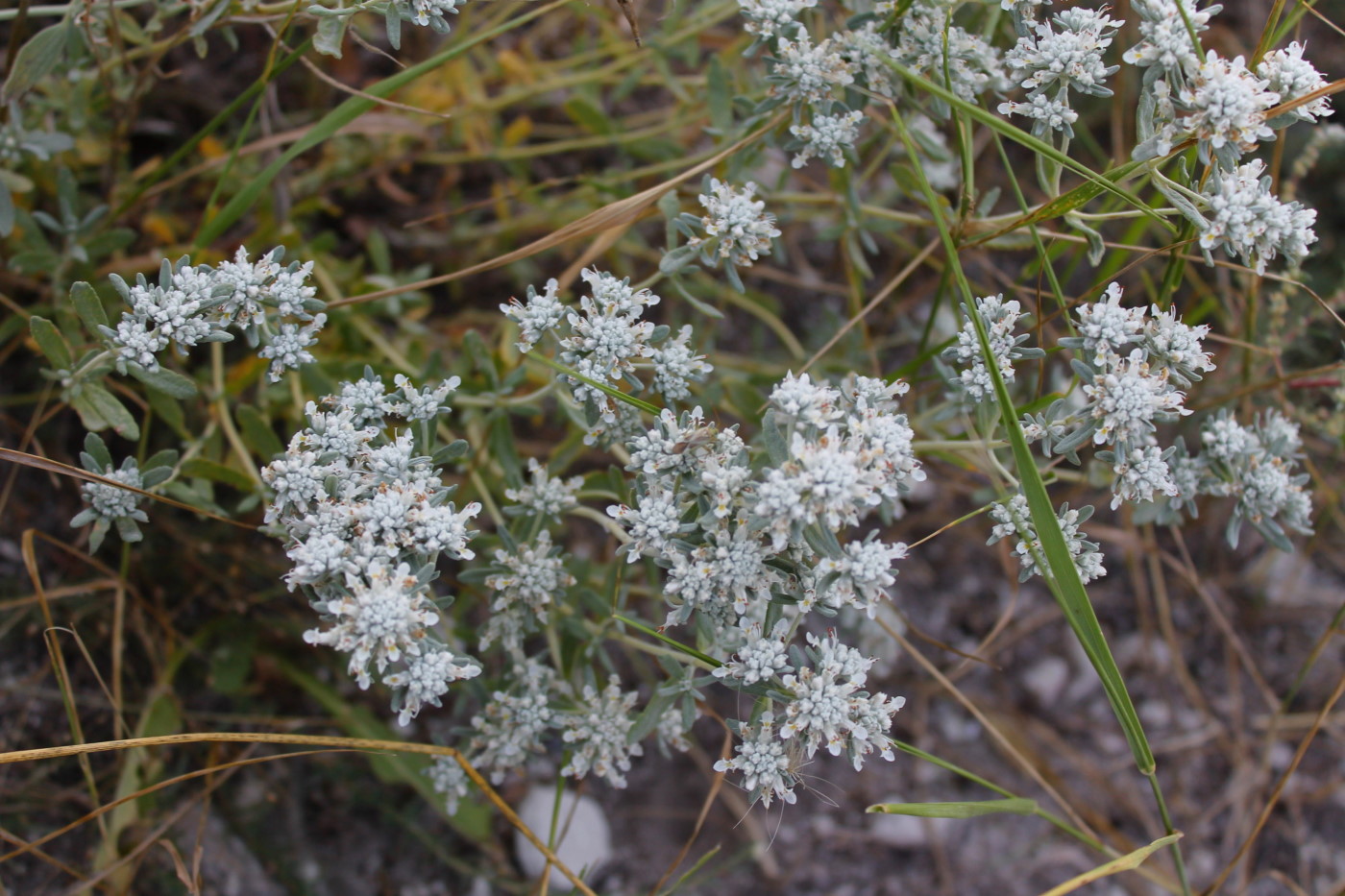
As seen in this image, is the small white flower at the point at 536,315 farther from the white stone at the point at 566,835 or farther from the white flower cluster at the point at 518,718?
the white stone at the point at 566,835

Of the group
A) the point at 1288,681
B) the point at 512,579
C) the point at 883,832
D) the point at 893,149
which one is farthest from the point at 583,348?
the point at 1288,681

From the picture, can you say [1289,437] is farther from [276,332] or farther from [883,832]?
[276,332]

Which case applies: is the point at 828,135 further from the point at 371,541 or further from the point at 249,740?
the point at 249,740

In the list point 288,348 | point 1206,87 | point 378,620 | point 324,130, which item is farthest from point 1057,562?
point 324,130

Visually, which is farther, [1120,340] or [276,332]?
[276,332]

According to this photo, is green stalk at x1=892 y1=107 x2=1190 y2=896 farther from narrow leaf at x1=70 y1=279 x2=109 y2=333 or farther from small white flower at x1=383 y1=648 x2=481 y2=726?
narrow leaf at x1=70 y1=279 x2=109 y2=333

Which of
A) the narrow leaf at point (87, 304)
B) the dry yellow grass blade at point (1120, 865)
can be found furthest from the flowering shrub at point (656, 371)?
the dry yellow grass blade at point (1120, 865)

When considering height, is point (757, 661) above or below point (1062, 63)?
below
